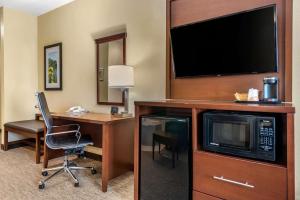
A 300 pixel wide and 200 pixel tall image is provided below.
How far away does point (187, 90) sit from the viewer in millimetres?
2223

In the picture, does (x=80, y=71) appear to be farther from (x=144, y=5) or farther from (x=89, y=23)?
(x=144, y=5)

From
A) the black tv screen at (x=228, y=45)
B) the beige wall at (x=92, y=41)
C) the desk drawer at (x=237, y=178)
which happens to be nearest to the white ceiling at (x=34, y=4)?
the beige wall at (x=92, y=41)

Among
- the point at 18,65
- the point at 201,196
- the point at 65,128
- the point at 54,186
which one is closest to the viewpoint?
the point at 201,196

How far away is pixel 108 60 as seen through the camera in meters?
3.07

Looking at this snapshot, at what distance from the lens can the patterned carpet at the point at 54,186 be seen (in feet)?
7.00

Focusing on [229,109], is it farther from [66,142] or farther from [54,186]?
[54,186]

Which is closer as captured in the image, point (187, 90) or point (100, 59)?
point (187, 90)

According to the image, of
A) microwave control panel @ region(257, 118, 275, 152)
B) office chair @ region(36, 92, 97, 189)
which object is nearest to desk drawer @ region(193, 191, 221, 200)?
microwave control panel @ region(257, 118, 275, 152)

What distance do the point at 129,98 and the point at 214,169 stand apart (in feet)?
5.30

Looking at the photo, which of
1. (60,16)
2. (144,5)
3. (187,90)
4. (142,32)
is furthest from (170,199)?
(60,16)

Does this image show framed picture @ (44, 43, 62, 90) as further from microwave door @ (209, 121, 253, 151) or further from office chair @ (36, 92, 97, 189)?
microwave door @ (209, 121, 253, 151)

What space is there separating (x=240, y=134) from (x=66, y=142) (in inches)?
76.1

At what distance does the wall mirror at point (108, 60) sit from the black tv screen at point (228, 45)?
1.00 m

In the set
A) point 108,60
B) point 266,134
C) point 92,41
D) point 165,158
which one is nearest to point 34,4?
point 92,41
